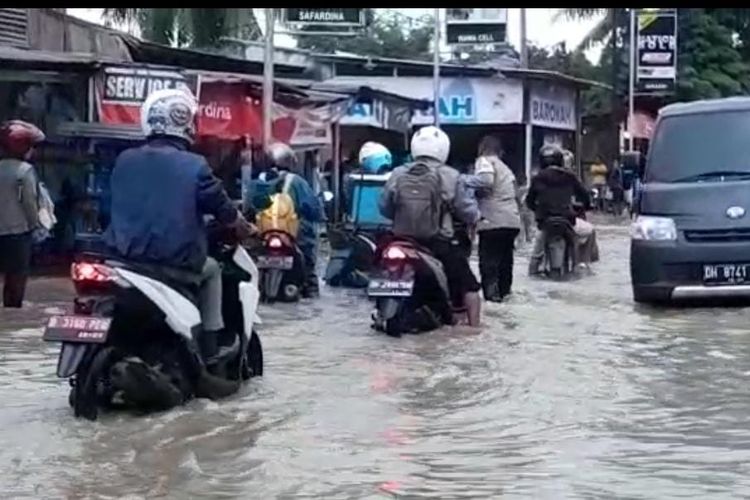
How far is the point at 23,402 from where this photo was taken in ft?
30.8

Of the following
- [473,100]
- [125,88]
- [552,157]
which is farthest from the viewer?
[473,100]

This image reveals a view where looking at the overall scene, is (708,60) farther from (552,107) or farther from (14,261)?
(14,261)

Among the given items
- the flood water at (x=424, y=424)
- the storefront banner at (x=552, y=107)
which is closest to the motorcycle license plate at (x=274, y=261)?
the flood water at (x=424, y=424)

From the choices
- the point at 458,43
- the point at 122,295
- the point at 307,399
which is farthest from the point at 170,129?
the point at 458,43

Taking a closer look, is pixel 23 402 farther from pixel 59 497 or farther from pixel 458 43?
pixel 458 43

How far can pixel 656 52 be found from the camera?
150 feet

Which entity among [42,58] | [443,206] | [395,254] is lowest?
[395,254]

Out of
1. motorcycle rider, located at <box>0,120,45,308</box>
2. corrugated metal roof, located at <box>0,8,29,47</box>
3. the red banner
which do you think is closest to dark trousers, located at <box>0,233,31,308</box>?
motorcycle rider, located at <box>0,120,45,308</box>

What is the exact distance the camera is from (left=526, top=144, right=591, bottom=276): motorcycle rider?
709 inches

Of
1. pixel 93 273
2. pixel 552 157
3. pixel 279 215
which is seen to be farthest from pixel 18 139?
pixel 552 157

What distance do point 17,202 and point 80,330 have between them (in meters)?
5.71

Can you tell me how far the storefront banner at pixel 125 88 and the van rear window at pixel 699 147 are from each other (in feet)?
16.4

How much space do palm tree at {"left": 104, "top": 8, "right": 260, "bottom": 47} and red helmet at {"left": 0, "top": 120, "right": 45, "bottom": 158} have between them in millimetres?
21624

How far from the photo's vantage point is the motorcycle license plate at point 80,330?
27.1 ft
